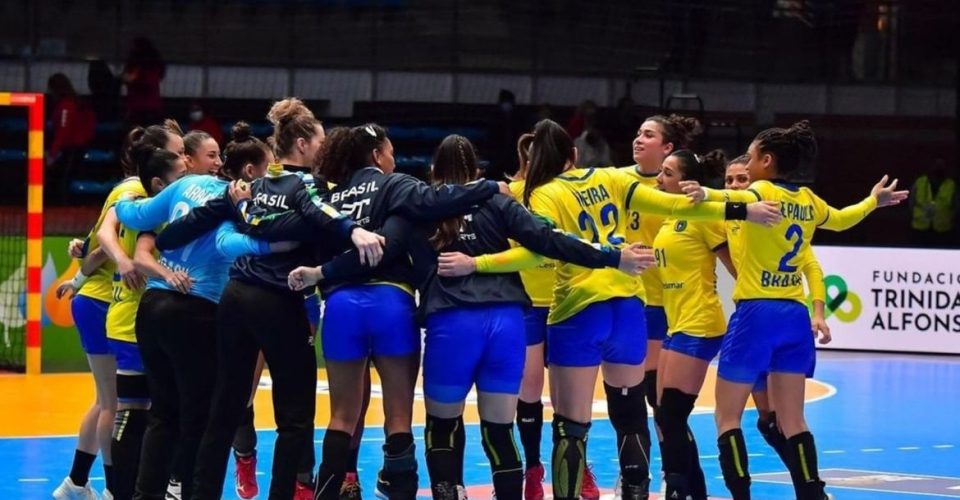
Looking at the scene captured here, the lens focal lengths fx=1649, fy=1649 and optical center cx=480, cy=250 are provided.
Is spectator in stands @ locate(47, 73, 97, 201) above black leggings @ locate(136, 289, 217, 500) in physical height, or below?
above

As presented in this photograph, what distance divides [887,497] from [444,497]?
3.29 m

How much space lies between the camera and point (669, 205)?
25.8ft

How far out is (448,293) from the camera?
24.1ft

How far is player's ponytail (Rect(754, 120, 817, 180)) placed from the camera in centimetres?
790

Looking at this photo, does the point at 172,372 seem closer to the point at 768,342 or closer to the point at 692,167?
the point at 768,342

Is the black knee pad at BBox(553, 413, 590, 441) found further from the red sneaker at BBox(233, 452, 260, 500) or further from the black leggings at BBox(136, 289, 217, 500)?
the red sneaker at BBox(233, 452, 260, 500)

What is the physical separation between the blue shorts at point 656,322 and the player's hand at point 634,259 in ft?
6.68

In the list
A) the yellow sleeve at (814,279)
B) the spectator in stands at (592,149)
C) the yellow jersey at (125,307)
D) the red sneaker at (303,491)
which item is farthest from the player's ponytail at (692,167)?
the spectator in stands at (592,149)

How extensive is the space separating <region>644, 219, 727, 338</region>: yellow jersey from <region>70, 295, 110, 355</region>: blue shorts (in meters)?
3.02

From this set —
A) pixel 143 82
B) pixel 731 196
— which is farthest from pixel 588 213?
pixel 143 82

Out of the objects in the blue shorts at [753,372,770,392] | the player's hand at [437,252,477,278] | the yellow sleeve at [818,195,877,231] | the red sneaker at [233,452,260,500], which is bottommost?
the red sneaker at [233,452,260,500]

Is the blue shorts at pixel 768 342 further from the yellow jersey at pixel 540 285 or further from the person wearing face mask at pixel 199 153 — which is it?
the person wearing face mask at pixel 199 153

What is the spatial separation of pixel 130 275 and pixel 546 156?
209cm

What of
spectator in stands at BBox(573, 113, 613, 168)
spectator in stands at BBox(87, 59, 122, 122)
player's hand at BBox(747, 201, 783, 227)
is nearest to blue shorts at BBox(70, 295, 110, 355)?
player's hand at BBox(747, 201, 783, 227)
